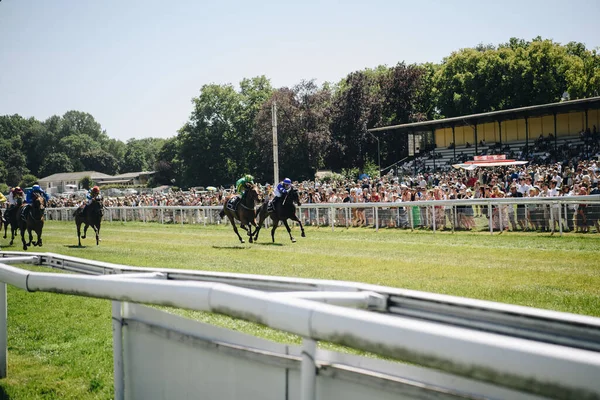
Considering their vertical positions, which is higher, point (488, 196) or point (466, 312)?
point (488, 196)

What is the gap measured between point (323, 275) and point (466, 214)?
10733 mm

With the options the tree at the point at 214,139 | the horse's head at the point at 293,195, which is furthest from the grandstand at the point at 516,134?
the tree at the point at 214,139

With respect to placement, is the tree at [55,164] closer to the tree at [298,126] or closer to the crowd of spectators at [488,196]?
the tree at [298,126]

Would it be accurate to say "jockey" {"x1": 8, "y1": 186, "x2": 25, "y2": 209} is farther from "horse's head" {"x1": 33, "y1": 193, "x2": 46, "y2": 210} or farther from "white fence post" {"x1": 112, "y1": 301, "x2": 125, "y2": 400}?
"white fence post" {"x1": 112, "y1": 301, "x2": 125, "y2": 400}

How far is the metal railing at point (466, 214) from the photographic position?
56.3 ft

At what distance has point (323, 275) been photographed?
10.9 m

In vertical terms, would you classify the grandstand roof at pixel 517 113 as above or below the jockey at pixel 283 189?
above

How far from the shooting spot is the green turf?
219 inches

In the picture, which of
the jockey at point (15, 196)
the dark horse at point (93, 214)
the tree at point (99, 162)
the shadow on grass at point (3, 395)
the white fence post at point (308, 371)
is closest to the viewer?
the white fence post at point (308, 371)

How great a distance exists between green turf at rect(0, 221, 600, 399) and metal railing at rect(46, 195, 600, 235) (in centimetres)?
73

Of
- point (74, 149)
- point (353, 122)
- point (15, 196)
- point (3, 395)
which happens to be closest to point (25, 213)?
point (15, 196)

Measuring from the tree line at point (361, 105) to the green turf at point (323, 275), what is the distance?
39.4 metres

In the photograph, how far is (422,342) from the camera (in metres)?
1.51

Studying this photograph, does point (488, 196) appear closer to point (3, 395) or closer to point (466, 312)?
point (3, 395)
